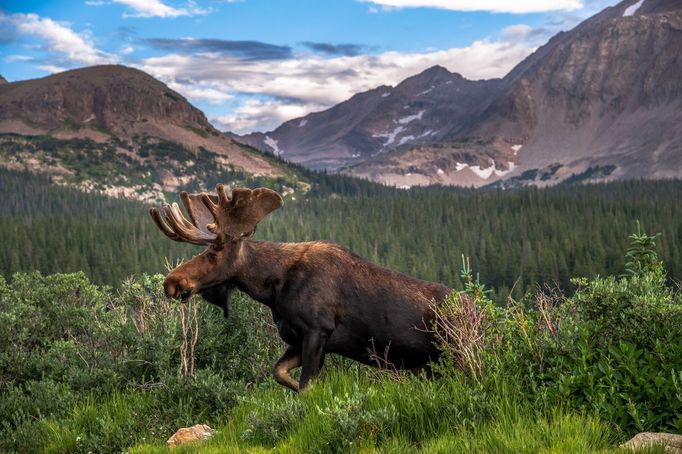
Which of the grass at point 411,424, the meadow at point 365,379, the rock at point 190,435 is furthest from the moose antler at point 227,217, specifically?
the rock at point 190,435

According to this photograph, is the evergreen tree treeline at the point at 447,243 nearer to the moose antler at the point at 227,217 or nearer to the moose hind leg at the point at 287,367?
the moose hind leg at the point at 287,367

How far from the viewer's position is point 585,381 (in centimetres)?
705

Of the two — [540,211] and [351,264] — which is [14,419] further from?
[540,211]

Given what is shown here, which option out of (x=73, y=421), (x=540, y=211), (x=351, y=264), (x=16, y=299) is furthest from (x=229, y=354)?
(x=540, y=211)

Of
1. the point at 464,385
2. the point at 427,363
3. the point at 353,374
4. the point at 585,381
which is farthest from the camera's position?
the point at 353,374

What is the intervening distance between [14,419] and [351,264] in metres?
6.54

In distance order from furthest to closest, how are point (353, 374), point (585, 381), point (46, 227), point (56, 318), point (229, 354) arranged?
point (46, 227) < point (56, 318) < point (229, 354) < point (353, 374) < point (585, 381)

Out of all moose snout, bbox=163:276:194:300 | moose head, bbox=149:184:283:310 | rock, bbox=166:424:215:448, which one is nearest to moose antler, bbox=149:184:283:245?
moose head, bbox=149:184:283:310

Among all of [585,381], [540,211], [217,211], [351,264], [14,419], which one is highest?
[217,211]

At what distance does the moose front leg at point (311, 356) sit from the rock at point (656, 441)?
3.86 metres

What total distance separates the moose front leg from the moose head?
1463 mm

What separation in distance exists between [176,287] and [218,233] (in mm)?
889

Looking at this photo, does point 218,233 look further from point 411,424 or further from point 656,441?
point 656,441

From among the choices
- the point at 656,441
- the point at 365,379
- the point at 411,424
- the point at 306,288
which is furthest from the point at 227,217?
the point at 656,441
